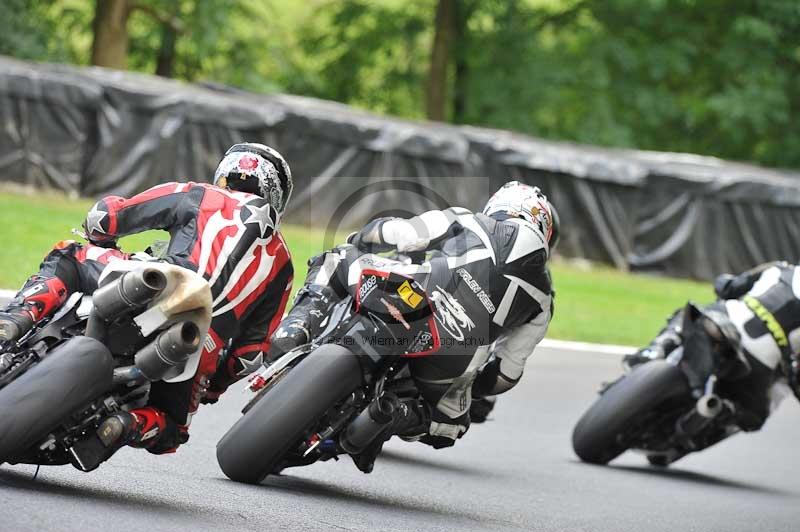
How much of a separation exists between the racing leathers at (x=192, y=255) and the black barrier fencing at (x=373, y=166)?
43.2ft

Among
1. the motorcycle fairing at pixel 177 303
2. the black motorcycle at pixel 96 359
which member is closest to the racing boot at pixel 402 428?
the black motorcycle at pixel 96 359

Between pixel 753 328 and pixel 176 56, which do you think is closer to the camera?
pixel 753 328

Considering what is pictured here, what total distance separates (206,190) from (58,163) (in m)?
14.6

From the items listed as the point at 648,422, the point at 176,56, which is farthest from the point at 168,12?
the point at 648,422

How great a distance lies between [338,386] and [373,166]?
15506 mm

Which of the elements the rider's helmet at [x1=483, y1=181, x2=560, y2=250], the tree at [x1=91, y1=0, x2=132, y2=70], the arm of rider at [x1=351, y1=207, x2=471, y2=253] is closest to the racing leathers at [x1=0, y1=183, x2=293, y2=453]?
the arm of rider at [x1=351, y1=207, x2=471, y2=253]

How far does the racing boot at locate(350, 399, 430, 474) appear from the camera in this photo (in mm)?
6785

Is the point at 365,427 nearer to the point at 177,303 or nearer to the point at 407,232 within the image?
the point at 407,232

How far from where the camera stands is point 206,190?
6.43m

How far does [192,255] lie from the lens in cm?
627

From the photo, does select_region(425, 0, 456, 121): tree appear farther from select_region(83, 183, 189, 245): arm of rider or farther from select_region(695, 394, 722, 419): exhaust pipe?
select_region(83, 183, 189, 245): arm of rider

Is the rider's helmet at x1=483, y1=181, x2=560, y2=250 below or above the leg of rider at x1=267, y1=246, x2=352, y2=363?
above

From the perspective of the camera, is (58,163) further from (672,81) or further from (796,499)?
(672,81)

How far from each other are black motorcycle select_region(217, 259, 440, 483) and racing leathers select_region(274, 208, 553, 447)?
0.40ft
